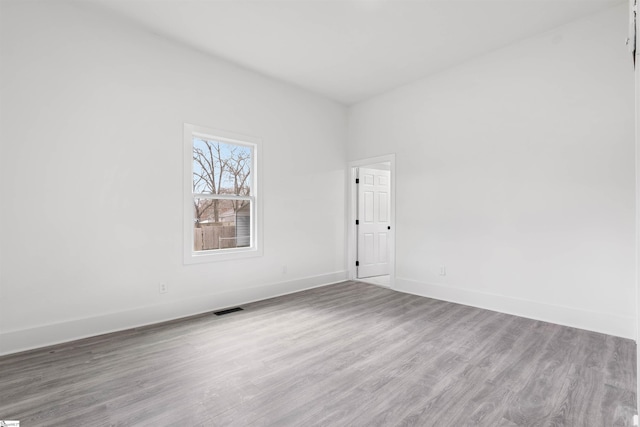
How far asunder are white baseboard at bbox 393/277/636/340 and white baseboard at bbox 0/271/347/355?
2.03 metres

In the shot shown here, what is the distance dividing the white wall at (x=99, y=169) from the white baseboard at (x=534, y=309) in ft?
7.86

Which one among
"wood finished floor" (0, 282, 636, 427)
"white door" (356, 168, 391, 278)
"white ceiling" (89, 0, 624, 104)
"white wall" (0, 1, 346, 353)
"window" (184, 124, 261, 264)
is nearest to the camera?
"wood finished floor" (0, 282, 636, 427)

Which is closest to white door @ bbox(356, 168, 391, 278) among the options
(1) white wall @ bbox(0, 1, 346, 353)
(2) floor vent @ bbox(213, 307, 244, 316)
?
(1) white wall @ bbox(0, 1, 346, 353)

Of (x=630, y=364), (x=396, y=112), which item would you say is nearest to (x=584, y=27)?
(x=396, y=112)

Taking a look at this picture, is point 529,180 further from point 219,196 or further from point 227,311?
point 227,311

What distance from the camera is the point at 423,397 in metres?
2.01

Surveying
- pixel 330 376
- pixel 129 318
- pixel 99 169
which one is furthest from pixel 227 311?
pixel 99 169

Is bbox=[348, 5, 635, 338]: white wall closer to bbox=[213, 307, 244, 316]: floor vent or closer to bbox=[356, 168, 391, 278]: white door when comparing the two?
bbox=[356, 168, 391, 278]: white door

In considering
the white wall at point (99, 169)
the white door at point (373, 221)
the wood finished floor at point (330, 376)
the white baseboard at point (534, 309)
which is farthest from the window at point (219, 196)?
the white baseboard at point (534, 309)

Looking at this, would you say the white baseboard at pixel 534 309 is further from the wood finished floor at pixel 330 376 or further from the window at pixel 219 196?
the window at pixel 219 196

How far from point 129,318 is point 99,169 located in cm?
155

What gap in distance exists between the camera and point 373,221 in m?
5.77

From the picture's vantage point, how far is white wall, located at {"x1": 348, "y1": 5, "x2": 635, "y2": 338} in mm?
2992

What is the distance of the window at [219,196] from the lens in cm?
367
